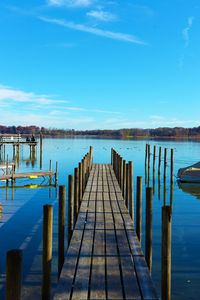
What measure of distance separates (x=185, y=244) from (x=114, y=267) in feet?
22.4

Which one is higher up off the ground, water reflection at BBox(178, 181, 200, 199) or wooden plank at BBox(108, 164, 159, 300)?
wooden plank at BBox(108, 164, 159, 300)

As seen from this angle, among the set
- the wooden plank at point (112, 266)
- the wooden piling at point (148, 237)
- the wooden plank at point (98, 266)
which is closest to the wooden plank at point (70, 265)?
the wooden plank at point (98, 266)

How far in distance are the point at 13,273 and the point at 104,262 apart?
2.77 metres

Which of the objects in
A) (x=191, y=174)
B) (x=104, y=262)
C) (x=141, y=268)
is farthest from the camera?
(x=191, y=174)

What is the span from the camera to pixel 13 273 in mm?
2980

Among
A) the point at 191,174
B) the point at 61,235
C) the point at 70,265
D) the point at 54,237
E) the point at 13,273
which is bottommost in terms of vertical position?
the point at 54,237

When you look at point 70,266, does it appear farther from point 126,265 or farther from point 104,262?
point 126,265

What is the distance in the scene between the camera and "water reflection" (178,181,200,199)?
22828 mm

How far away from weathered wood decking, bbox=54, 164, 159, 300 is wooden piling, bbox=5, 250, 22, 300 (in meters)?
1.43

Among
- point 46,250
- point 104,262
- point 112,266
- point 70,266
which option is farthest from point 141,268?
point 46,250

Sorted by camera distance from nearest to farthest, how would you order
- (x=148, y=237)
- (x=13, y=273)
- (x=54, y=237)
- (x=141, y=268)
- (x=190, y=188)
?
(x=13, y=273), (x=141, y=268), (x=148, y=237), (x=54, y=237), (x=190, y=188)

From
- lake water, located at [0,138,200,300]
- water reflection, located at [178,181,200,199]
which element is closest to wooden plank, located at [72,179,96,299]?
lake water, located at [0,138,200,300]

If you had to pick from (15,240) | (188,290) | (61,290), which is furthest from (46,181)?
(61,290)

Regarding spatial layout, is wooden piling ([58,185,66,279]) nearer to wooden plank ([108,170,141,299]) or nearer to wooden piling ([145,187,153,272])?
wooden plank ([108,170,141,299])
